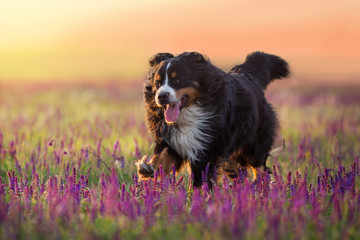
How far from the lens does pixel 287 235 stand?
2.86 m

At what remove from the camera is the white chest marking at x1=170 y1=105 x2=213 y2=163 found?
466 centimetres

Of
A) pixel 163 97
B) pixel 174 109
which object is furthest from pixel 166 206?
pixel 174 109

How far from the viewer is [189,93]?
15.2 ft

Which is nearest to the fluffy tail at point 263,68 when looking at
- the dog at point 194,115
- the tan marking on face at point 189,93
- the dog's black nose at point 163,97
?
the dog at point 194,115

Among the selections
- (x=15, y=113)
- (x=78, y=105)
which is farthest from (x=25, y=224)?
(x=78, y=105)

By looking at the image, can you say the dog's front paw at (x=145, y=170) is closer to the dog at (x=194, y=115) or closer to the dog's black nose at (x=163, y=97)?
the dog at (x=194, y=115)

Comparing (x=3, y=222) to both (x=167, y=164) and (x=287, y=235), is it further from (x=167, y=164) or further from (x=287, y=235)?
(x=167, y=164)

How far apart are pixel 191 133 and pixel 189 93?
390mm

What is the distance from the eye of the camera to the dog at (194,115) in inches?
181

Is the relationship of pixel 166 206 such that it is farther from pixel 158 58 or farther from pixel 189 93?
pixel 158 58

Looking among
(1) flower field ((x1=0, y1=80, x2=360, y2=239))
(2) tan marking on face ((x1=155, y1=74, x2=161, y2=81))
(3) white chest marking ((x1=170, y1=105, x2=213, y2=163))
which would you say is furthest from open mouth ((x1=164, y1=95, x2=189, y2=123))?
(1) flower field ((x1=0, y1=80, x2=360, y2=239))

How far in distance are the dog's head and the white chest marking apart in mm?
125

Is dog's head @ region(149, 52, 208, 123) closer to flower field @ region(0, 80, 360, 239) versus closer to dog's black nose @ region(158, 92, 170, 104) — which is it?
dog's black nose @ region(158, 92, 170, 104)

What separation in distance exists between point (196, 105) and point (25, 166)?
1923mm
